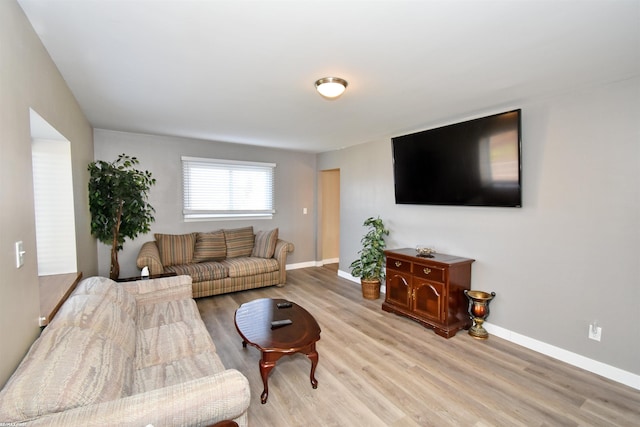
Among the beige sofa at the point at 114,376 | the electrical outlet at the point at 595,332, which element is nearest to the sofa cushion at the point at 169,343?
the beige sofa at the point at 114,376

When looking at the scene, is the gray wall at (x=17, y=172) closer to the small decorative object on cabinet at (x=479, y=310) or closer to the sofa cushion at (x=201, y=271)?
the sofa cushion at (x=201, y=271)

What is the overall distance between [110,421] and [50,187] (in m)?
2.05

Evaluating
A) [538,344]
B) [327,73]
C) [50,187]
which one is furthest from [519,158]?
[50,187]

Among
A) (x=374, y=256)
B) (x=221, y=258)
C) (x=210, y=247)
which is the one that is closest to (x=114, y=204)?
(x=210, y=247)

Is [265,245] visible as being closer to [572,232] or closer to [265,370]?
[265,370]

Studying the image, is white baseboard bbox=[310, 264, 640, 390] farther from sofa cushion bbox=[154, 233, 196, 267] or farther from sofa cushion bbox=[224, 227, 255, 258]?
sofa cushion bbox=[154, 233, 196, 267]

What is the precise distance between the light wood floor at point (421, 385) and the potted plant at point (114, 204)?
5.29ft

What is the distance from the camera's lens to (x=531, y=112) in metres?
2.79

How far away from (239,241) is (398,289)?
2729 millimetres

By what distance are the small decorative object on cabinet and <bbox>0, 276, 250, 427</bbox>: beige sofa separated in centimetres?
262

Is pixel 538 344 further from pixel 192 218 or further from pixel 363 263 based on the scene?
pixel 192 218

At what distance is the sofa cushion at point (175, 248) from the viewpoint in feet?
14.2

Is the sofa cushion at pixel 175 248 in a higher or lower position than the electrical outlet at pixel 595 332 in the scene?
higher

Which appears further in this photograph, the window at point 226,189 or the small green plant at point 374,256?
the window at point 226,189
